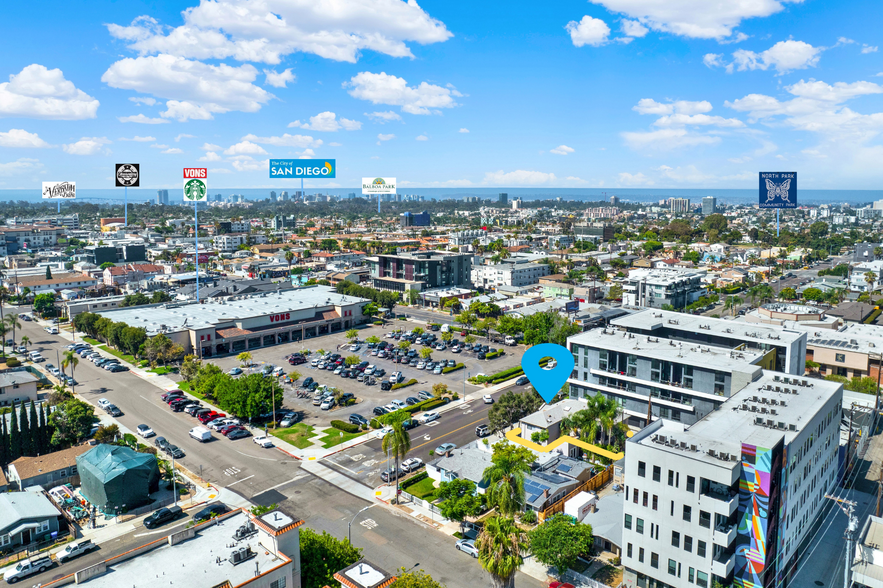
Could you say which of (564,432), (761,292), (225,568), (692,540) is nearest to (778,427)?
(692,540)

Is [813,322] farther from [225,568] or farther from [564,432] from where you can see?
[225,568]

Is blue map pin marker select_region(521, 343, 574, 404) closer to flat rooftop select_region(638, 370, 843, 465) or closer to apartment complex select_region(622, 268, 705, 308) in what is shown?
flat rooftop select_region(638, 370, 843, 465)

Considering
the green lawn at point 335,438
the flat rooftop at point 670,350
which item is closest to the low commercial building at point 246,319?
the green lawn at point 335,438

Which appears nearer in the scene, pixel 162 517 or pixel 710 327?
pixel 162 517

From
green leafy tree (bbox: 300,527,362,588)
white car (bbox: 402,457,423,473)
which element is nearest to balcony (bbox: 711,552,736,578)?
green leafy tree (bbox: 300,527,362,588)

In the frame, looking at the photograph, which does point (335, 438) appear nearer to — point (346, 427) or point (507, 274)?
point (346, 427)

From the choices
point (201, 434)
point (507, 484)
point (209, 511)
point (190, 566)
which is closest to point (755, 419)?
point (507, 484)

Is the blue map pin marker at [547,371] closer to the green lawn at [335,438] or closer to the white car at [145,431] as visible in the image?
the green lawn at [335,438]
